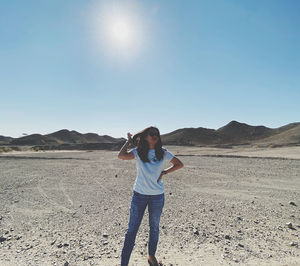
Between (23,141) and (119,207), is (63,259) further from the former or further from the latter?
(23,141)

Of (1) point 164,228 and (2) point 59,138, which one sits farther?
(2) point 59,138

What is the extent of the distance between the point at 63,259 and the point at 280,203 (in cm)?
653

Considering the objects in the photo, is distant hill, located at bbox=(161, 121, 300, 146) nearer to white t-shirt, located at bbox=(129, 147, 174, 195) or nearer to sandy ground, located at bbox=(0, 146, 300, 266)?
sandy ground, located at bbox=(0, 146, 300, 266)

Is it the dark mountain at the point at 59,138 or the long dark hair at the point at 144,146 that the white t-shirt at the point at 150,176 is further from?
the dark mountain at the point at 59,138

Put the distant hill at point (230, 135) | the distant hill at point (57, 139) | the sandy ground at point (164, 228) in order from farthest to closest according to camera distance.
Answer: the distant hill at point (57, 139)
the distant hill at point (230, 135)
the sandy ground at point (164, 228)

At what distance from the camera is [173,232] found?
4.30 meters

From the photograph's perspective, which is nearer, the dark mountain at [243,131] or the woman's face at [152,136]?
the woman's face at [152,136]

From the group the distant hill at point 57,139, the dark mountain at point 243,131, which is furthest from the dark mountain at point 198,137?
the distant hill at point 57,139

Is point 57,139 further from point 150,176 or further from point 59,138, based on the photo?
point 150,176

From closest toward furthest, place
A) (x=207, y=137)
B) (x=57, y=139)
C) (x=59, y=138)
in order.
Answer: (x=207, y=137) < (x=57, y=139) < (x=59, y=138)

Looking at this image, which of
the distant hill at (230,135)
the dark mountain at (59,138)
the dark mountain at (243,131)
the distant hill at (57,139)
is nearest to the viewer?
the distant hill at (230,135)

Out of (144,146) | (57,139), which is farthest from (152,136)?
(57,139)

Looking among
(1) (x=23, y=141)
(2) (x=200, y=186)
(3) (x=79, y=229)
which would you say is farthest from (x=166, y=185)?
(1) (x=23, y=141)

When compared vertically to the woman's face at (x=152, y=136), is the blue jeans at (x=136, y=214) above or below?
below
